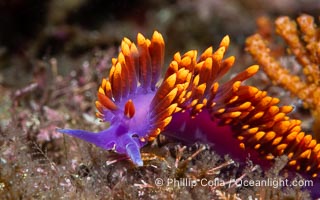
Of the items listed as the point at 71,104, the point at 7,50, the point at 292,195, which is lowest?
the point at 292,195

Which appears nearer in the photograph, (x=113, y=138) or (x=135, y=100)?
(x=113, y=138)

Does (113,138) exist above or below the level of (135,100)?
below

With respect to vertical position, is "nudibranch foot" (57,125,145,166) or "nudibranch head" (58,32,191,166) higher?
"nudibranch head" (58,32,191,166)

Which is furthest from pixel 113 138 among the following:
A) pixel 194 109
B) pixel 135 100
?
pixel 194 109

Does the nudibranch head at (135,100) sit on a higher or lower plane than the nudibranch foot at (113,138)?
higher

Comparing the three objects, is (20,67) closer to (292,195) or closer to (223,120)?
(223,120)

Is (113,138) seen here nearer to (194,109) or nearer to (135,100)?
(135,100)

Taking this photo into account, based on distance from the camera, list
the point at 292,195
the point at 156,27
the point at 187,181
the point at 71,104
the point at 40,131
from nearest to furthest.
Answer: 1. the point at 292,195
2. the point at 187,181
3. the point at 40,131
4. the point at 71,104
5. the point at 156,27

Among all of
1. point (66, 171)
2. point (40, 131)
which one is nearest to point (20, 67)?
point (40, 131)
